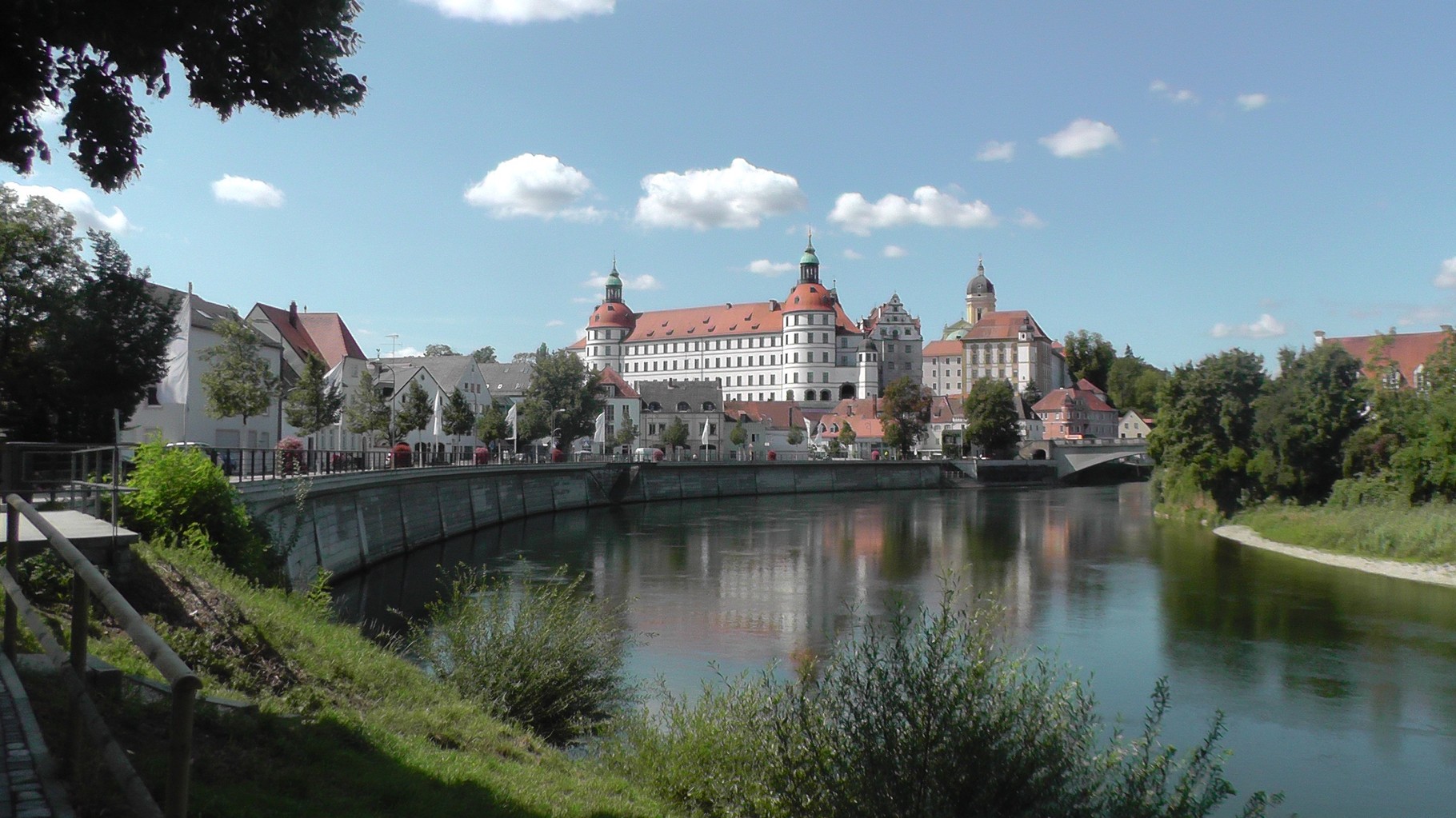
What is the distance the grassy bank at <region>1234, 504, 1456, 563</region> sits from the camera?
31547 mm

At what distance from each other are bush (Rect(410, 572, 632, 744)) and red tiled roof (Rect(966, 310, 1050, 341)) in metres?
143

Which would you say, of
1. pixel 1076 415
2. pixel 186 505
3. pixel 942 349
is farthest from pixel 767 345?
pixel 186 505

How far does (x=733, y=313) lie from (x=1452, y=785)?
144m

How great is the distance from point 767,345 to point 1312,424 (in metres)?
109

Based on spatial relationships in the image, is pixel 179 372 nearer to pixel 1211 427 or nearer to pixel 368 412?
pixel 368 412

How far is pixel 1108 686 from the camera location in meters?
17.3

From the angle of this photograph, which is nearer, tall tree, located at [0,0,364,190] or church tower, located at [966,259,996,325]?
tall tree, located at [0,0,364,190]

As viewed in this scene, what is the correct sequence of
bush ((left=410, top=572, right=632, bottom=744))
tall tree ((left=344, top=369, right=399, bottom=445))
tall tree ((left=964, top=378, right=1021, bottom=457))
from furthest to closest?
tall tree ((left=964, top=378, right=1021, bottom=457))
tall tree ((left=344, top=369, right=399, bottom=445))
bush ((left=410, top=572, right=632, bottom=744))

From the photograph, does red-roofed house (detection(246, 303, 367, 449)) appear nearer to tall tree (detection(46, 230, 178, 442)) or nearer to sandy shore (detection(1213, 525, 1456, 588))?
tall tree (detection(46, 230, 178, 442))

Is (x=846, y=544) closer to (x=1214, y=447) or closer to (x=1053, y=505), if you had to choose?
(x=1214, y=447)

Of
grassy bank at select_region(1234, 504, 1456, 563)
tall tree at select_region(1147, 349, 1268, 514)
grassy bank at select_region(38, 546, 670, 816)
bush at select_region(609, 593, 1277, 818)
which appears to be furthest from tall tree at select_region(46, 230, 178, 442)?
tall tree at select_region(1147, 349, 1268, 514)

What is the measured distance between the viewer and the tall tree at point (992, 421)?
100312mm

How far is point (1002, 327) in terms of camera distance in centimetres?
15075

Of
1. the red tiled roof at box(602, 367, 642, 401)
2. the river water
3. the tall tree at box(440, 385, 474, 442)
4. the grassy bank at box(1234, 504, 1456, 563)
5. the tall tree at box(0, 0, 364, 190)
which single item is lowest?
the river water
